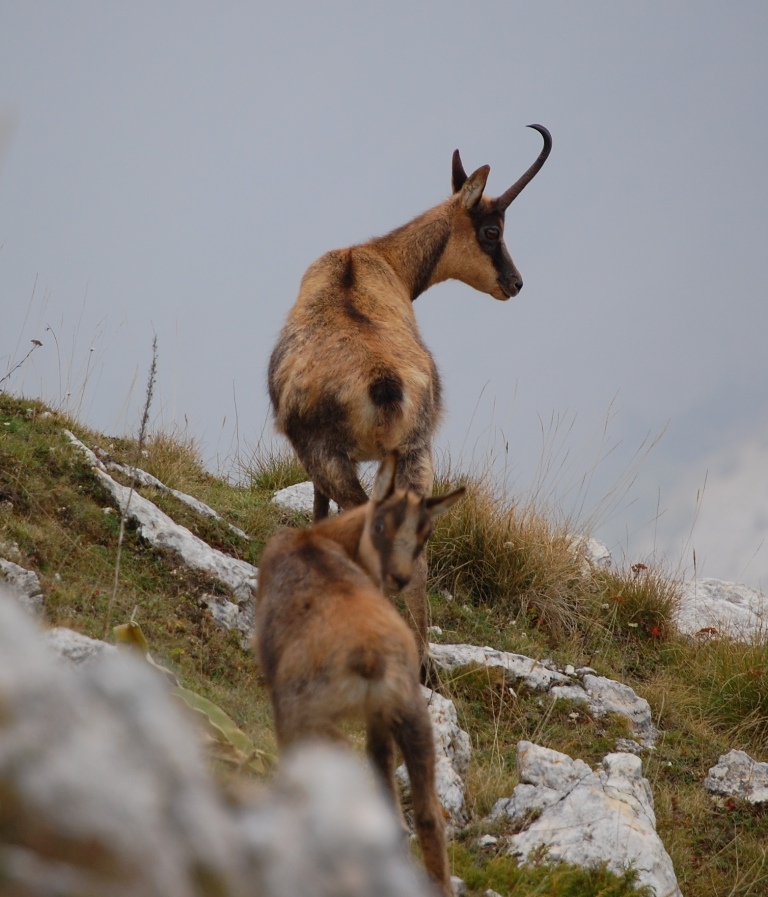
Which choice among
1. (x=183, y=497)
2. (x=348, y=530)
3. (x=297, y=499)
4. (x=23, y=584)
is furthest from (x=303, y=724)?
(x=297, y=499)

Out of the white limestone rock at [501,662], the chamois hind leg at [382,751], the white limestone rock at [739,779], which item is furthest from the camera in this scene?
the white limestone rock at [501,662]

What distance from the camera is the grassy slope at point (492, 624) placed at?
6.28 metres

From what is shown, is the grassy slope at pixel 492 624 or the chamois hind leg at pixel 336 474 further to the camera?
the chamois hind leg at pixel 336 474

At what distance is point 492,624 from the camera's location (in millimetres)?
9141

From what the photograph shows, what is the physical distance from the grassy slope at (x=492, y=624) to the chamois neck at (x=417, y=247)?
211cm

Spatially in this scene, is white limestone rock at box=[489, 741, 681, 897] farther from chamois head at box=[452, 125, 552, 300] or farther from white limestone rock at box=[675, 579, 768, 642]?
chamois head at box=[452, 125, 552, 300]

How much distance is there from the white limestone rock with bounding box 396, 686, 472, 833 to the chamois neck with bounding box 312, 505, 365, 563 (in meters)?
1.43

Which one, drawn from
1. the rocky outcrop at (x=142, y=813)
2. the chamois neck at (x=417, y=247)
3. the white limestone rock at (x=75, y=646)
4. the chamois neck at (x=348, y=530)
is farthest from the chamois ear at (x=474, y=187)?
the rocky outcrop at (x=142, y=813)

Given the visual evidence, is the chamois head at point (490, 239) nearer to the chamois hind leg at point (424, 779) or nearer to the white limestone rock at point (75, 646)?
the white limestone rock at point (75, 646)

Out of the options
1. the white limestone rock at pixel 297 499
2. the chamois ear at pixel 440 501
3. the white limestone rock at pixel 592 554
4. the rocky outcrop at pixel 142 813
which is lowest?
the white limestone rock at pixel 297 499

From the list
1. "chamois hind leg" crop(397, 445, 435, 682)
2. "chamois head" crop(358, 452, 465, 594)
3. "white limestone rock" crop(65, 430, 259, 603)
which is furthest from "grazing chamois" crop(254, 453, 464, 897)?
"white limestone rock" crop(65, 430, 259, 603)

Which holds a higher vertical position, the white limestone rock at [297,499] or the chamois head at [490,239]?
the chamois head at [490,239]

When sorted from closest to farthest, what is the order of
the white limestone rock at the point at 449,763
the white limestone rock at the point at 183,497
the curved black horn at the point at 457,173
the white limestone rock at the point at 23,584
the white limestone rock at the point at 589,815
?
the white limestone rock at the point at 589,815, the white limestone rock at the point at 449,763, the white limestone rock at the point at 23,584, the white limestone rock at the point at 183,497, the curved black horn at the point at 457,173

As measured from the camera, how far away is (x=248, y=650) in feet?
22.8
